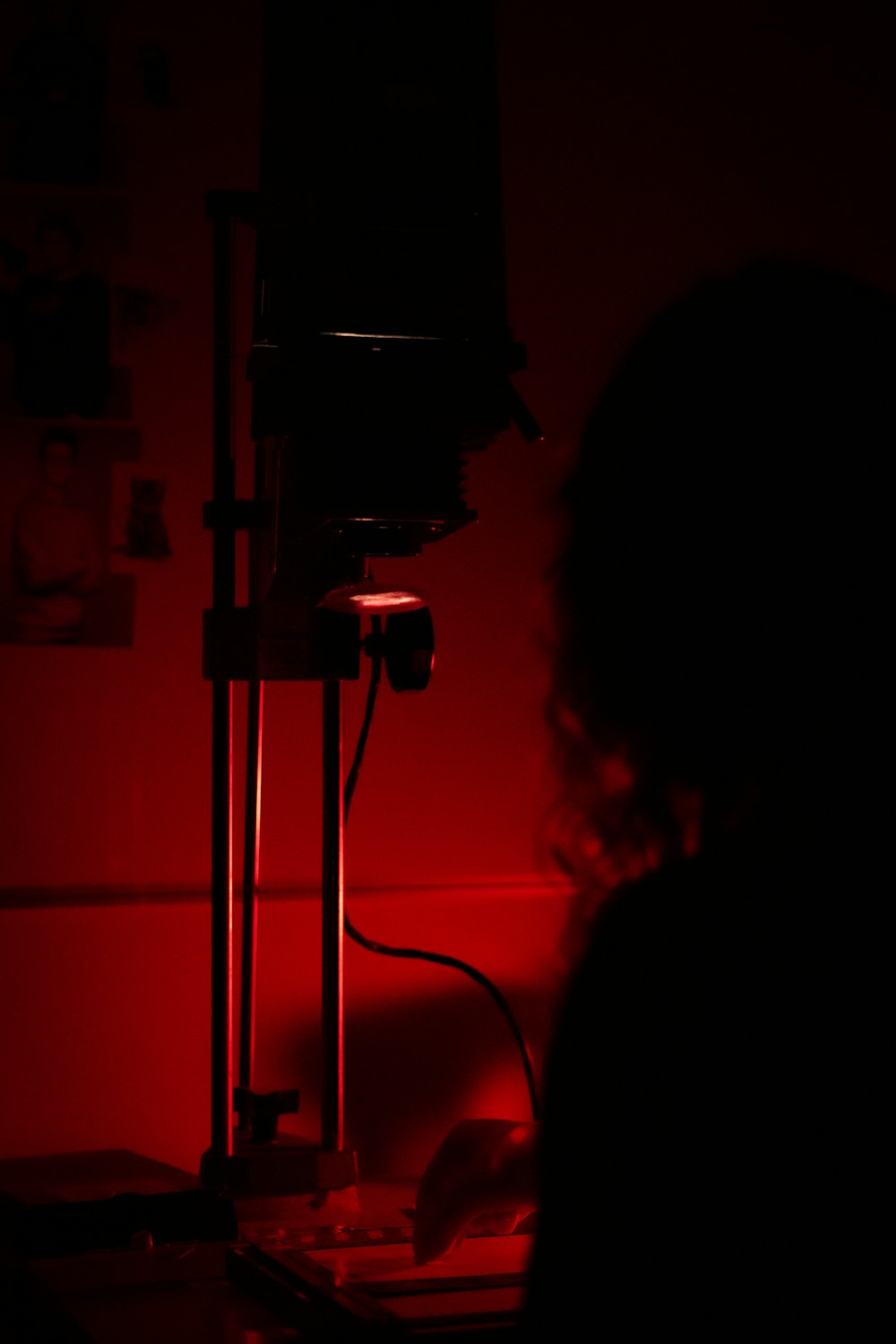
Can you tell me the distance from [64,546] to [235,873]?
1.21ft

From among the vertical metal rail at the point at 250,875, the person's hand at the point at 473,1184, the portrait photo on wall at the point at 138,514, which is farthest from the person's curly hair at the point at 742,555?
the portrait photo on wall at the point at 138,514

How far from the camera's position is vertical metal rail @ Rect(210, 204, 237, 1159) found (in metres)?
1.14

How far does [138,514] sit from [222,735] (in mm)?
404

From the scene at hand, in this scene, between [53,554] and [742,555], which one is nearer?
[742,555]

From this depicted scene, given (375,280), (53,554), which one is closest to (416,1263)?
(375,280)

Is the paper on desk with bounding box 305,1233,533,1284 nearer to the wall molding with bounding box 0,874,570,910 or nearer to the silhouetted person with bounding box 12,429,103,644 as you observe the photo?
the wall molding with bounding box 0,874,570,910

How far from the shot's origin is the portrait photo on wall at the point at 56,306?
1.47 meters

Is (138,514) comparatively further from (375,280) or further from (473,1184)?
(473,1184)

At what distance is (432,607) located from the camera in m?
1.63

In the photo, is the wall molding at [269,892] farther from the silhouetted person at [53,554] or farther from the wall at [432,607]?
the silhouetted person at [53,554]

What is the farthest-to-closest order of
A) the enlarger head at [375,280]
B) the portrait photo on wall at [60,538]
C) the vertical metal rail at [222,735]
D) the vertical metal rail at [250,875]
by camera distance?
the portrait photo on wall at [60,538] → the vertical metal rail at [250,875] → the vertical metal rail at [222,735] → the enlarger head at [375,280]

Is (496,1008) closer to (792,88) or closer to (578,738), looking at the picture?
(578,738)

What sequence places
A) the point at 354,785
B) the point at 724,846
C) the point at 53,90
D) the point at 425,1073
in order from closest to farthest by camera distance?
the point at 724,846 < the point at 354,785 < the point at 53,90 < the point at 425,1073

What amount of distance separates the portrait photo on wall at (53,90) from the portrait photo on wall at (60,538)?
256 mm
